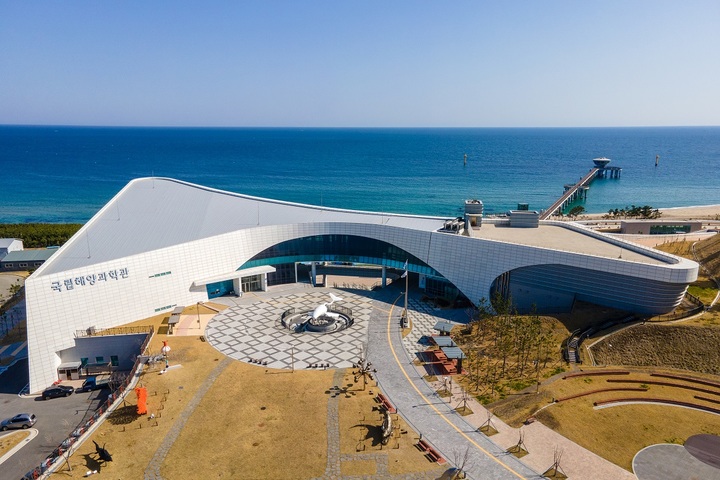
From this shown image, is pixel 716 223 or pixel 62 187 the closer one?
pixel 716 223

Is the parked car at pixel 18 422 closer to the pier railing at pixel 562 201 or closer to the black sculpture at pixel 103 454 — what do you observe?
the black sculpture at pixel 103 454

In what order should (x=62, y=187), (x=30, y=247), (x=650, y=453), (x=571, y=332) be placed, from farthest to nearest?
(x=62, y=187)
(x=30, y=247)
(x=571, y=332)
(x=650, y=453)

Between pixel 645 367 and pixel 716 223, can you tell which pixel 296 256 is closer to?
pixel 645 367

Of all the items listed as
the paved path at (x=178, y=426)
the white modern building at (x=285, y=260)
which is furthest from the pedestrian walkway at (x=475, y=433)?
the white modern building at (x=285, y=260)

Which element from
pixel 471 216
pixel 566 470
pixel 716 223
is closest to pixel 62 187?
pixel 471 216

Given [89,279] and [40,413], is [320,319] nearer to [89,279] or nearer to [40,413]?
[89,279]

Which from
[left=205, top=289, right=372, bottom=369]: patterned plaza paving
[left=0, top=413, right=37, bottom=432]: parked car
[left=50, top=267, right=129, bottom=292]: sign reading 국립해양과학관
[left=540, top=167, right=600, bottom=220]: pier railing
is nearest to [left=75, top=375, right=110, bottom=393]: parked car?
[left=0, top=413, right=37, bottom=432]: parked car

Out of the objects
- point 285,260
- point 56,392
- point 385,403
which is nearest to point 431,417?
point 385,403
